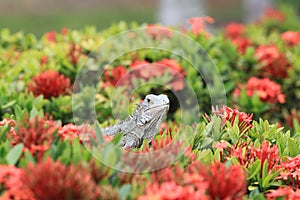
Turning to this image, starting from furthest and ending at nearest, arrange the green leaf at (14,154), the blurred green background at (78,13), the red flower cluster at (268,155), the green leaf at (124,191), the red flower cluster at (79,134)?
the blurred green background at (78,13) < the red flower cluster at (268,155) < the red flower cluster at (79,134) < the green leaf at (14,154) < the green leaf at (124,191)

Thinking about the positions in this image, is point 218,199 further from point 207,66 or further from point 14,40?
point 14,40

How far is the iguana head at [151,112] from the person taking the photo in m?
3.08

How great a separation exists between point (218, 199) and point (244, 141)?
92 cm

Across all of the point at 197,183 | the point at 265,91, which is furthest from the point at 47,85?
the point at 197,183

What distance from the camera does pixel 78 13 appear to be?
→ 21.8m

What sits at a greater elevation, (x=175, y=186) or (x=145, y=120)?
(x=145, y=120)

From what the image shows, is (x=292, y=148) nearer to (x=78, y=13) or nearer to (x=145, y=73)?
(x=145, y=73)

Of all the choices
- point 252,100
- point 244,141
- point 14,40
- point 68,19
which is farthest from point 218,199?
point 68,19

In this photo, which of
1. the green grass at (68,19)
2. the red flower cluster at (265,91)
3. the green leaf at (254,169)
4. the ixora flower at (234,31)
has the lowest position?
the green leaf at (254,169)

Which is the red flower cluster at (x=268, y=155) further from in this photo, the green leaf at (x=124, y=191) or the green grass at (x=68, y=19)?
the green grass at (x=68, y=19)

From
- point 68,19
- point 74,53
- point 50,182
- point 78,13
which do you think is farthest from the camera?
point 78,13

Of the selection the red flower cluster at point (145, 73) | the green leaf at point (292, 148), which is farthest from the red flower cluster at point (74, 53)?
the green leaf at point (292, 148)

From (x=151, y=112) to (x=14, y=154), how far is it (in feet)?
2.95

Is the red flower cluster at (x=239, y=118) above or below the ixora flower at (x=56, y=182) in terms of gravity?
above
